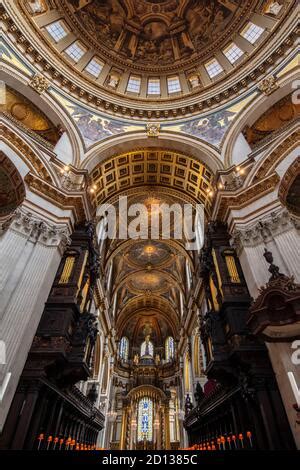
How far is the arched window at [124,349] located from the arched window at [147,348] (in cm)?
241

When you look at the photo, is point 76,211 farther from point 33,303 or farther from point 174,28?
point 174,28

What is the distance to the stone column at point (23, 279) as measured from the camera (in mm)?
8383

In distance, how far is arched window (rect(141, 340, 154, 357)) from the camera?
36716mm

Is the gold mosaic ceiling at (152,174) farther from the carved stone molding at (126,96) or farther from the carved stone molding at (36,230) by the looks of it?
the carved stone molding at (36,230)

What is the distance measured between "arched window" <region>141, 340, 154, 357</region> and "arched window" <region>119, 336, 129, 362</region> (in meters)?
2.41

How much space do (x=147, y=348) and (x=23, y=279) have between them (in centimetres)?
3190

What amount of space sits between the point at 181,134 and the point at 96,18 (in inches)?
504

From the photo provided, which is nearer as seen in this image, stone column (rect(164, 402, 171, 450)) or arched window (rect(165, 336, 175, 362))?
stone column (rect(164, 402, 171, 450))

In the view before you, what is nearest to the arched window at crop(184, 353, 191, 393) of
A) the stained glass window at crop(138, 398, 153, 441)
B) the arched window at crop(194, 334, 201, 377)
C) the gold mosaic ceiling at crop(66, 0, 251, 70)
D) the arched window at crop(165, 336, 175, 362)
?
the arched window at crop(194, 334, 201, 377)

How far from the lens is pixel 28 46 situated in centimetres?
1522

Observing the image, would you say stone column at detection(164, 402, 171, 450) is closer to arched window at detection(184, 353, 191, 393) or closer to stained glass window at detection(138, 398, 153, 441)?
stained glass window at detection(138, 398, 153, 441)

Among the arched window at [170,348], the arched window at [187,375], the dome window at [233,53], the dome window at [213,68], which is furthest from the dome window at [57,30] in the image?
the arched window at [170,348]

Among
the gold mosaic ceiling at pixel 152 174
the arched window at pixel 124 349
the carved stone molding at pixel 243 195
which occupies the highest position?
the gold mosaic ceiling at pixel 152 174

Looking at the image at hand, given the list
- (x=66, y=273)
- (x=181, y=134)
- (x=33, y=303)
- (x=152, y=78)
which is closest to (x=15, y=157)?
(x=66, y=273)
